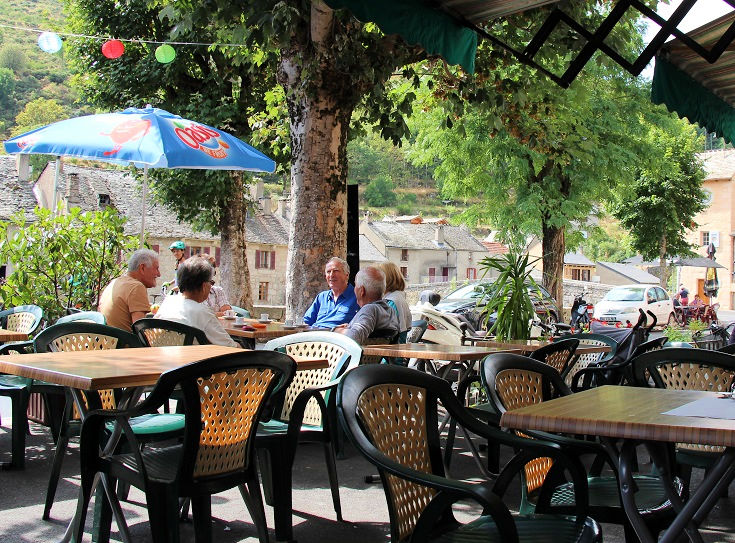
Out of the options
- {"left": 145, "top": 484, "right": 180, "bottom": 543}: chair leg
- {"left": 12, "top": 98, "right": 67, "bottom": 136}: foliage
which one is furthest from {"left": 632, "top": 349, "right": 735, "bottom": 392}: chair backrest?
{"left": 12, "top": 98, "right": 67, "bottom": 136}: foliage

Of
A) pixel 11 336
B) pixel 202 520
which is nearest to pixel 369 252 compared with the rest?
pixel 11 336

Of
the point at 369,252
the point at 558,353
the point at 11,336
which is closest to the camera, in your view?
the point at 558,353

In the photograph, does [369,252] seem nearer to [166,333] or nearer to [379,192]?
[379,192]

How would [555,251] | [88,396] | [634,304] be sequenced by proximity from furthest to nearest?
1. [634,304]
2. [555,251]
3. [88,396]

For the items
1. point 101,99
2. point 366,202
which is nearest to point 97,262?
point 101,99

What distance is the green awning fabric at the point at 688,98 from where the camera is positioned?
17.8ft

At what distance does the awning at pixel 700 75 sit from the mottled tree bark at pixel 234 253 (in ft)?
48.1

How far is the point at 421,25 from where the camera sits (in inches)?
178

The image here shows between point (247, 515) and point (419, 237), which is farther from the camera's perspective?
point (419, 237)

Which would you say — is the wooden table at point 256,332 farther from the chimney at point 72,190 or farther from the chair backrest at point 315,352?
the chimney at point 72,190

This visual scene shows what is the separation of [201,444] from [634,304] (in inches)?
1254

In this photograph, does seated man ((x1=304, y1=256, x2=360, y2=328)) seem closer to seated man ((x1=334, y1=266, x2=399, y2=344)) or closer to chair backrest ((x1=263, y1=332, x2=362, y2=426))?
seated man ((x1=334, y1=266, x2=399, y2=344))

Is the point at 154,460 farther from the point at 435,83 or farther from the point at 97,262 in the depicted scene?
the point at 435,83

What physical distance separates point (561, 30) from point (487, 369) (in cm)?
712
